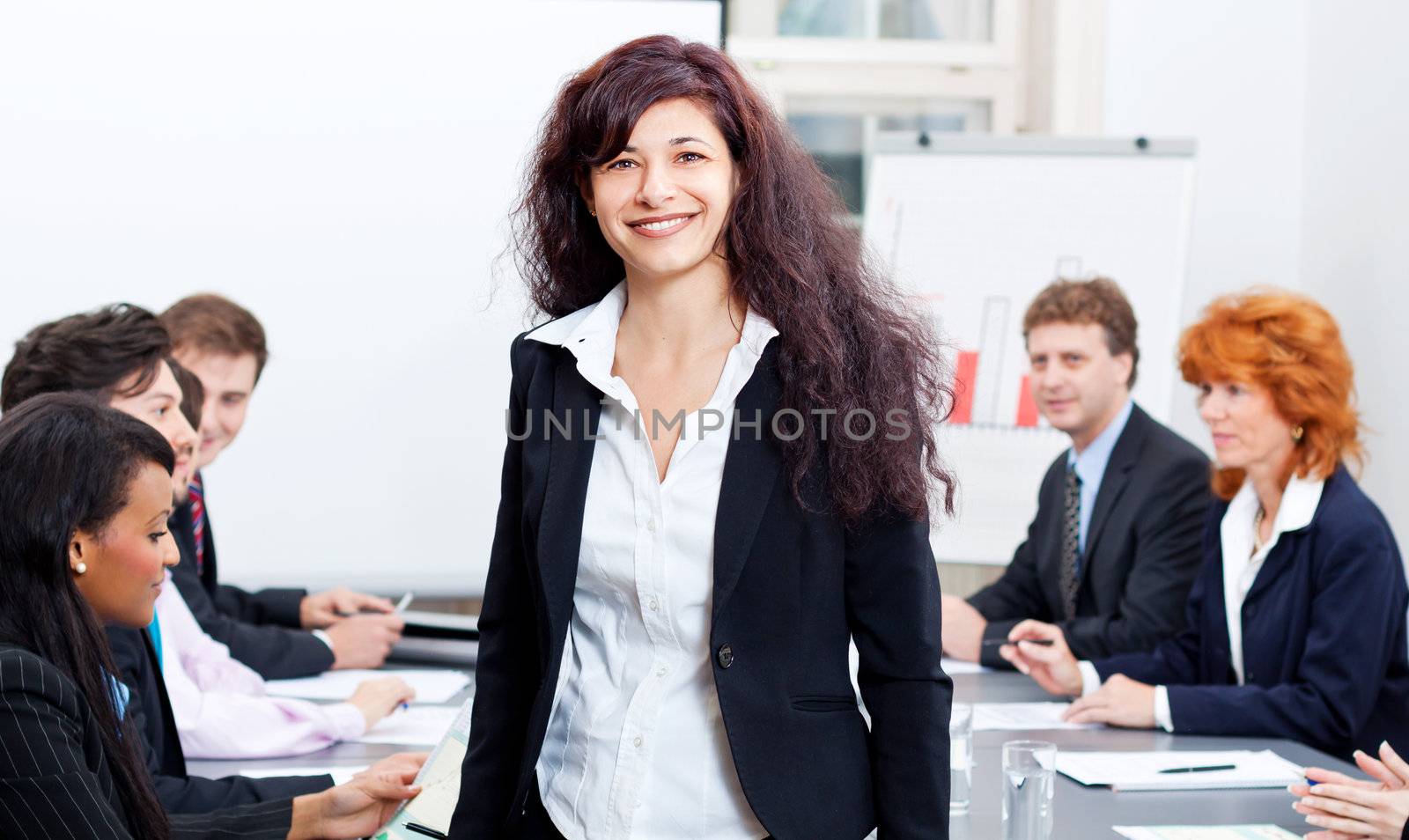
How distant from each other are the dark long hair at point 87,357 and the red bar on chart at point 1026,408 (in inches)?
95.8

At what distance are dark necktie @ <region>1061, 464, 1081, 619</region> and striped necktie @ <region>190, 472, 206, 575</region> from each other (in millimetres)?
1879

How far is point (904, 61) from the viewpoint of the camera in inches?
179

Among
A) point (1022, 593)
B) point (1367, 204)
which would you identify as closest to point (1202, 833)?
point (1022, 593)

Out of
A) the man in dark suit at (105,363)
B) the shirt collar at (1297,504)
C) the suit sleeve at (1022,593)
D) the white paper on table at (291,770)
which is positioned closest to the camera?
the white paper on table at (291,770)

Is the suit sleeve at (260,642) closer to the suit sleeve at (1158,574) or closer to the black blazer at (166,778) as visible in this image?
the black blazer at (166,778)

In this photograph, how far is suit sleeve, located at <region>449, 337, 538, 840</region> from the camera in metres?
1.36

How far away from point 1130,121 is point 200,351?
2968mm

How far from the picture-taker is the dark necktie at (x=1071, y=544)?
10.0 ft

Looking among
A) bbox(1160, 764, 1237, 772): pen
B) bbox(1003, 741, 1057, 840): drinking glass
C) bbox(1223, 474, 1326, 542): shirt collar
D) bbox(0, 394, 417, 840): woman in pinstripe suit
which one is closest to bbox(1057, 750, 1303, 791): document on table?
bbox(1160, 764, 1237, 772): pen

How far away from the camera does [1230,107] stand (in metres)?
4.29

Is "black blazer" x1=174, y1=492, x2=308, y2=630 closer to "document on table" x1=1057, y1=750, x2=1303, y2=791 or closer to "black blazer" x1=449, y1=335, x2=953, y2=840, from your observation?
"document on table" x1=1057, y1=750, x2=1303, y2=791

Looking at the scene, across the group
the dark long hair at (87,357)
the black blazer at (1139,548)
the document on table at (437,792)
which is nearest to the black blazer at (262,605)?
the dark long hair at (87,357)

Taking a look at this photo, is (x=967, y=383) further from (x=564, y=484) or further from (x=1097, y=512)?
(x=564, y=484)

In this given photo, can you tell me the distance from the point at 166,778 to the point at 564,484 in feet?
2.71
